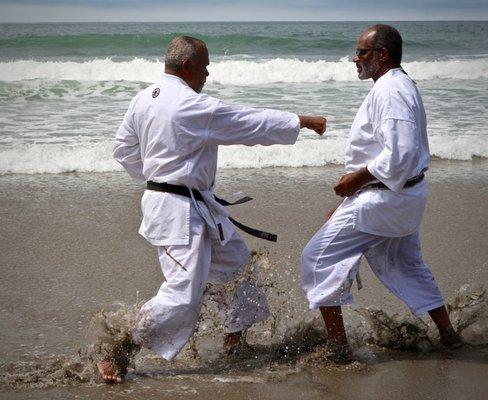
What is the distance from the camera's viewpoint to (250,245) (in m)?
6.20

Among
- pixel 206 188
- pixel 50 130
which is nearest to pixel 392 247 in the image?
pixel 206 188

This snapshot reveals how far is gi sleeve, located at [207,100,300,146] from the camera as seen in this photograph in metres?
3.68

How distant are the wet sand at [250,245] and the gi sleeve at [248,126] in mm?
897

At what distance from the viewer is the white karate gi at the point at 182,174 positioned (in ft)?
12.1

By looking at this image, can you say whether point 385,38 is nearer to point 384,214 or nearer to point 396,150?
point 396,150

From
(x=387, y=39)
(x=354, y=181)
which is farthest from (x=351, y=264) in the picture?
(x=387, y=39)

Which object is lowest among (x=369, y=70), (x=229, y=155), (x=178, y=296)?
(x=229, y=155)

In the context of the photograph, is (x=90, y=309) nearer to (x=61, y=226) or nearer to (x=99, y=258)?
(x=99, y=258)

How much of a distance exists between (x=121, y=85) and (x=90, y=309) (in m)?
11.7

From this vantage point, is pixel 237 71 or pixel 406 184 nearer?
pixel 406 184

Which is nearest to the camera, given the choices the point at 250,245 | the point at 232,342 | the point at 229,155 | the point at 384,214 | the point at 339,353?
the point at 384,214

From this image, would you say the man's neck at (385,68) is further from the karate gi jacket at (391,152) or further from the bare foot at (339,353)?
the bare foot at (339,353)

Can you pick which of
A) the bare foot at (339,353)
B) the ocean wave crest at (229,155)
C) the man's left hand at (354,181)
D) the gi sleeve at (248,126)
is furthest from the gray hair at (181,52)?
the ocean wave crest at (229,155)

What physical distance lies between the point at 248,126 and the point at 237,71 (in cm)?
1541
